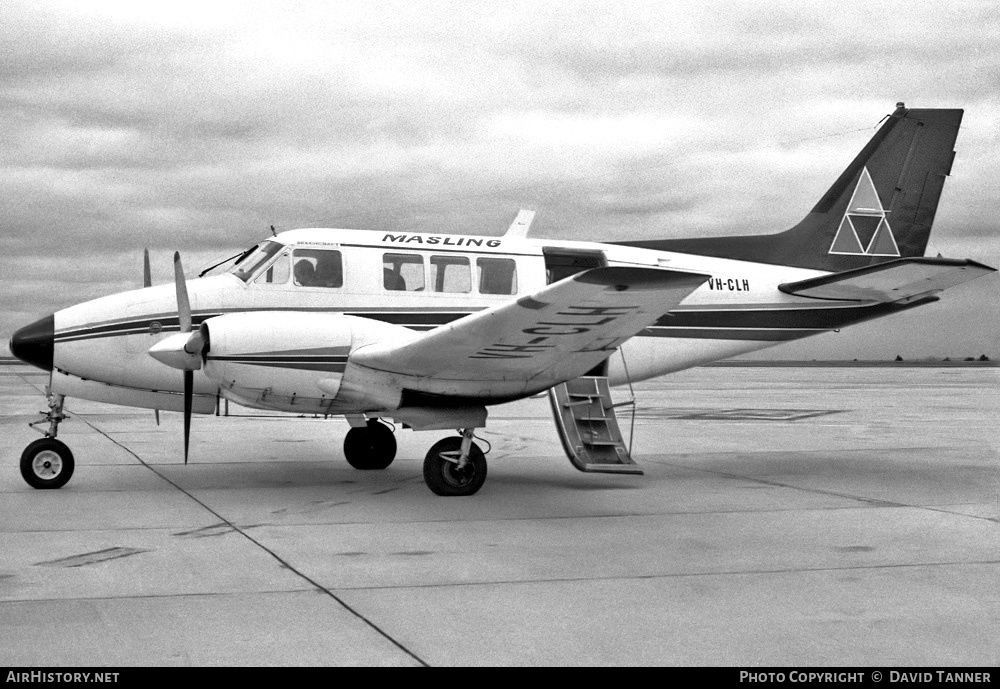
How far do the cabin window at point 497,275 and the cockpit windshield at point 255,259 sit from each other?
2.41 meters

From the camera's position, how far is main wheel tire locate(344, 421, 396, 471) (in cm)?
1317

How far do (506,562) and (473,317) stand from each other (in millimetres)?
2807

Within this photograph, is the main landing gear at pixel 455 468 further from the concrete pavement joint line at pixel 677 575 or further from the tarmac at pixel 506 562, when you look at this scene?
the concrete pavement joint line at pixel 677 575

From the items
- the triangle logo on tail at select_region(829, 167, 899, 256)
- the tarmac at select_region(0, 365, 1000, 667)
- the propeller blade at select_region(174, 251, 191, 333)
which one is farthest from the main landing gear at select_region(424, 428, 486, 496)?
the triangle logo on tail at select_region(829, 167, 899, 256)

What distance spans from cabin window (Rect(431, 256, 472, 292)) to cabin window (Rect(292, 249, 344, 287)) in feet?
3.71

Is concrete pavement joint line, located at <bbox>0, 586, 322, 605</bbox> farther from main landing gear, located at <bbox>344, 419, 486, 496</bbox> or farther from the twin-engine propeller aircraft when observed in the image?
main landing gear, located at <bbox>344, 419, 486, 496</bbox>

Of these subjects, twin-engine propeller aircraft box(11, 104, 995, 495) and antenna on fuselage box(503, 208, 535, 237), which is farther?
antenna on fuselage box(503, 208, 535, 237)

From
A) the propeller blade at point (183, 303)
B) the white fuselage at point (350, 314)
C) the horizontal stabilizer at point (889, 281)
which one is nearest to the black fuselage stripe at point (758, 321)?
the white fuselage at point (350, 314)

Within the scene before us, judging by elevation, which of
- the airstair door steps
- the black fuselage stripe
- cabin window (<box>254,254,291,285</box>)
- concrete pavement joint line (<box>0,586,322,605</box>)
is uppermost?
cabin window (<box>254,254,291,285</box>)

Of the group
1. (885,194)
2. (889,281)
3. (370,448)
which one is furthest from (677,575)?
(885,194)

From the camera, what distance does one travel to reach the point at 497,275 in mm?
12422
